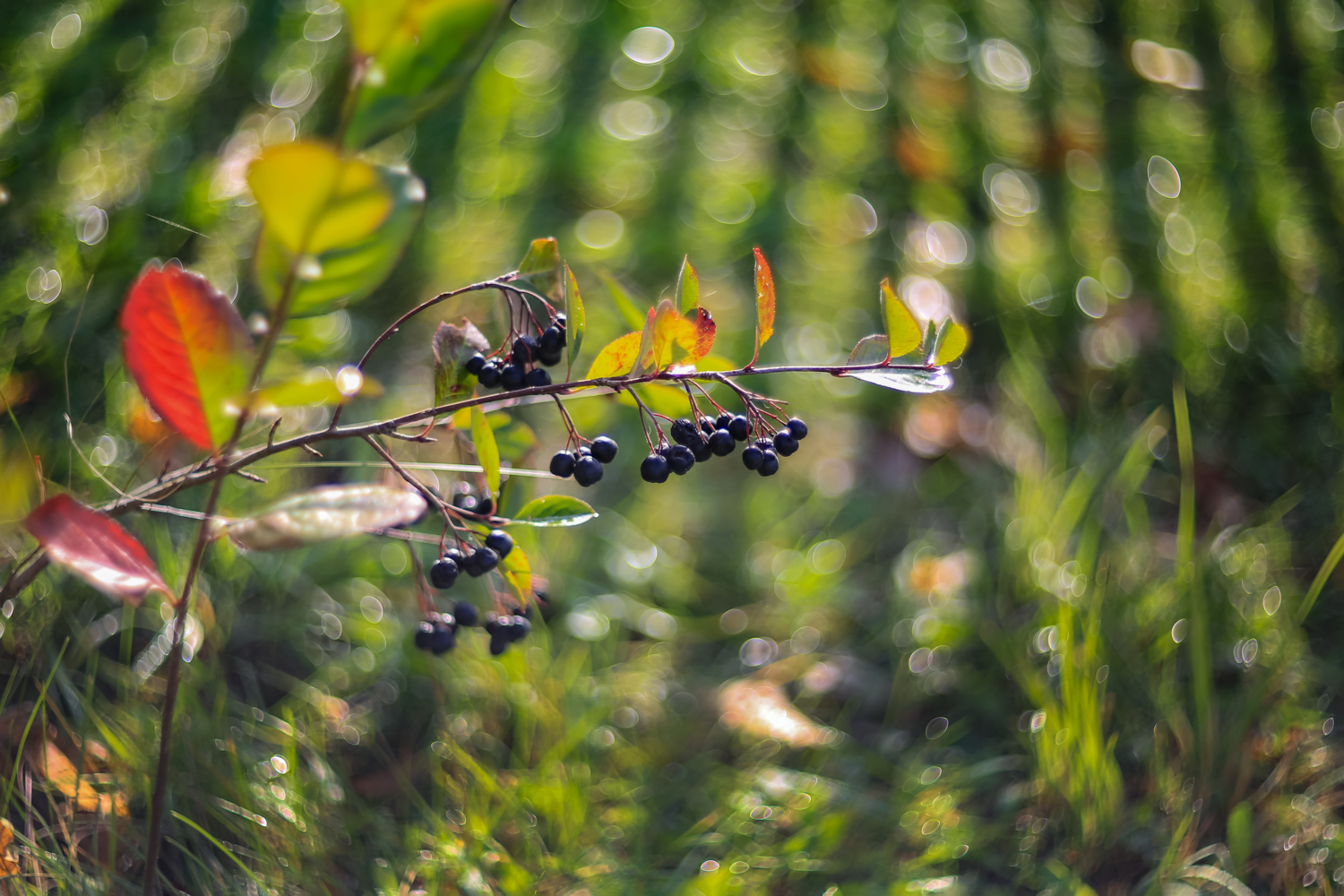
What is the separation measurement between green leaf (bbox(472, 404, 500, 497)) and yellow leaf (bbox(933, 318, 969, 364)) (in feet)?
1.29

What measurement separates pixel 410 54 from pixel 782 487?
1.39 m

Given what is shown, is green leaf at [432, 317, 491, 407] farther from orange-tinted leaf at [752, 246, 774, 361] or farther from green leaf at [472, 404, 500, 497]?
orange-tinted leaf at [752, 246, 774, 361]

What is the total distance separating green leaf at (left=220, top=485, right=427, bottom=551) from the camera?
58 centimetres

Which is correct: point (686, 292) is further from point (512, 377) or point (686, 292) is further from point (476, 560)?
point (476, 560)

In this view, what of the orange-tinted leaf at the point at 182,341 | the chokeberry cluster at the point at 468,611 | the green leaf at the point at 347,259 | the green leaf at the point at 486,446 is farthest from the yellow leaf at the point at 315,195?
the chokeberry cluster at the point at 468,611

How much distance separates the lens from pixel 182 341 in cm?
Result: 56

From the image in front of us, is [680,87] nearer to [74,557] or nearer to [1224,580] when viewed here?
[1224,580]

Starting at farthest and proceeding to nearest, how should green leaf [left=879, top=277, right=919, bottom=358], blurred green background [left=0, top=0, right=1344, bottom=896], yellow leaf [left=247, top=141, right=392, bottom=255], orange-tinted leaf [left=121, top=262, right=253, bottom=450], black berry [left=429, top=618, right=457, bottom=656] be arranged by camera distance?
blurred green background [left=0, top=0, right=1344, bottom=896] → black berry [left=429, top=618, right=457, bottom=656] → green leaf [left=879, top=277, right=919, bottom=358] → orange-tinted leaf [left=121, top=262, right=253, bottom=450] → yellow leaf [left=247, top=141, right=392, bottom=255]

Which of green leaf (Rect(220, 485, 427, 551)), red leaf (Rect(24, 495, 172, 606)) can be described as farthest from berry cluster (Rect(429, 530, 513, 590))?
red leaf (Rect(24, 495, 172, 606))

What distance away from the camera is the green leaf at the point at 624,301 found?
0.77 metres

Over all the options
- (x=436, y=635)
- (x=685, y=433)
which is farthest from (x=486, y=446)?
(x=436, y=635)

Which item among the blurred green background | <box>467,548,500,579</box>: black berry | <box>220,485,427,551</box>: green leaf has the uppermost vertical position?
<box>220,485,427,551</box>: green leaf

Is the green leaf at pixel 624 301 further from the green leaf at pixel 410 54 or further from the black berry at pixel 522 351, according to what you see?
the green leaf at pixel 410 54

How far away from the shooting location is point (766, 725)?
1176 millimetres
